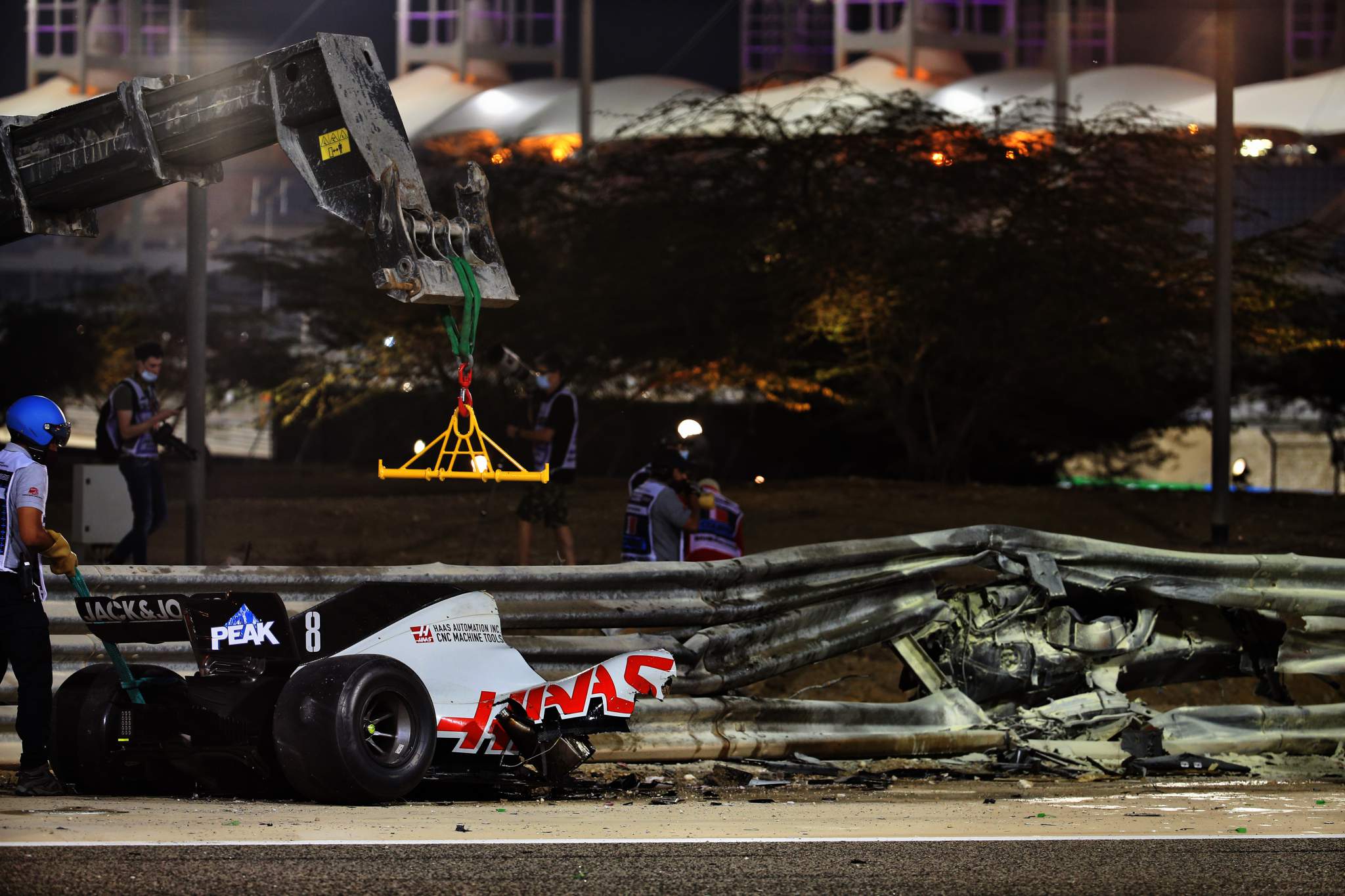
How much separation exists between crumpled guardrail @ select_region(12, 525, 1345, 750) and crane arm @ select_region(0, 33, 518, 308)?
1612mm

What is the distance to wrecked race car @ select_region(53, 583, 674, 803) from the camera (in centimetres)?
670

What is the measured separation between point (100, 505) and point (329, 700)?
283 inches

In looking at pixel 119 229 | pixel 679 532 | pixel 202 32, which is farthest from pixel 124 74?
pixel 679 532

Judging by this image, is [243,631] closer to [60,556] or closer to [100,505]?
[60,556]

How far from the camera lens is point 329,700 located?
21.6ft

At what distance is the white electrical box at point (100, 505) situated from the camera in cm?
1298

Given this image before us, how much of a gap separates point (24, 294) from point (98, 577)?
148ft

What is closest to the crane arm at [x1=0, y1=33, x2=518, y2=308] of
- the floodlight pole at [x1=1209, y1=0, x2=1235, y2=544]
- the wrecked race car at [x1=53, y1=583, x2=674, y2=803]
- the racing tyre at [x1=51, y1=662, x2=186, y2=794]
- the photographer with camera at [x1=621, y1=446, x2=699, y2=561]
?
the wrecked race car at [x1=53, y1=583, x2=674, y2=803]

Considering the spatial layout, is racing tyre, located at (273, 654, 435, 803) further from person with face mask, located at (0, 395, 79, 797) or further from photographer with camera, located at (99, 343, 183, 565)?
photographer with camera, located at (99, 343, 183, 565)

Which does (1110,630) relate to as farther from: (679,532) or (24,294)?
(24,294)

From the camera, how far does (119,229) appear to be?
2226 inches

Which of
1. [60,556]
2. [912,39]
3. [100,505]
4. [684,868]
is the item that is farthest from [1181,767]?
[912,39]

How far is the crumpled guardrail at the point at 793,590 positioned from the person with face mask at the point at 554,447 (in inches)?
155

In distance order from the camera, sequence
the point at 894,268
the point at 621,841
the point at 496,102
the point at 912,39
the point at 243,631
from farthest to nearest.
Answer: the point at 912,39 → the point at 496,102 → the point at 894,268 → the point at 243,631 → the point at 621,841
